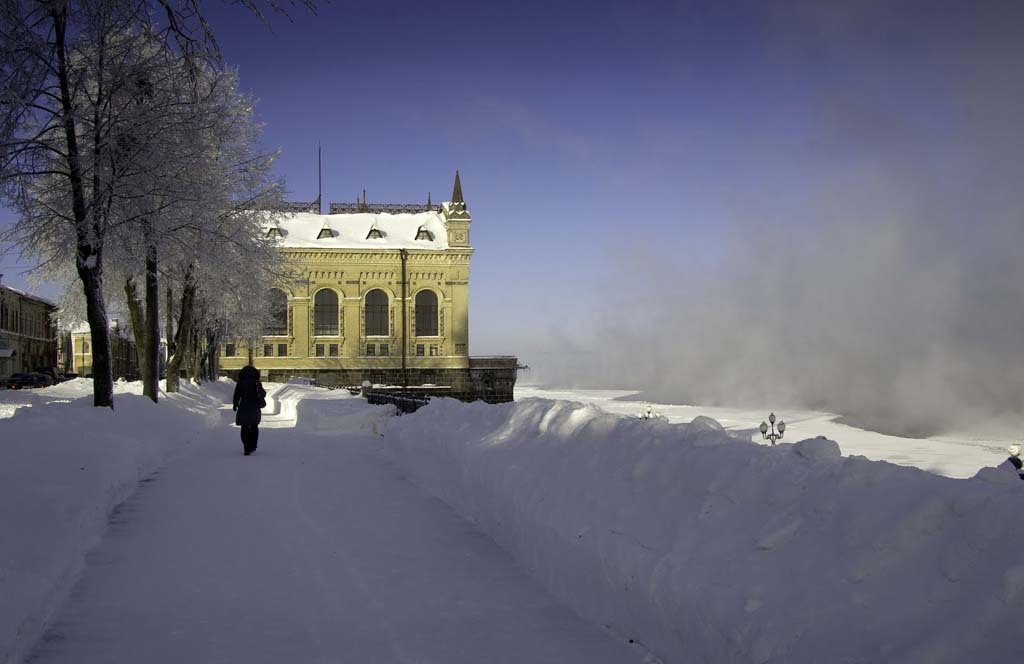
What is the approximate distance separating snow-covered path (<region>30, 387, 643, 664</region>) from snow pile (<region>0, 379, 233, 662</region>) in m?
0.18

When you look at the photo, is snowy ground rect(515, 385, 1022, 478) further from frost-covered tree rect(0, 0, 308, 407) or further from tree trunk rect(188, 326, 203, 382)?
tree trunk rect(188, 326, 203, 382)

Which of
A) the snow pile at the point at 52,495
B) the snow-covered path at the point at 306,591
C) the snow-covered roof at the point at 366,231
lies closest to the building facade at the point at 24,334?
the snow-covered roof at the point at 366,231

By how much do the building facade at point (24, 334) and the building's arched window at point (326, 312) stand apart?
22843 millimetres

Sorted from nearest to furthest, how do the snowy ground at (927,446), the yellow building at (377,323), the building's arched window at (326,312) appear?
the snowy ground at (927,446) → the yellow building at (377,323) → the building's arched window at (326,312)

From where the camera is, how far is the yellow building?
8125 cm

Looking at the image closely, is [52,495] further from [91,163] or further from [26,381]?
[26,381]

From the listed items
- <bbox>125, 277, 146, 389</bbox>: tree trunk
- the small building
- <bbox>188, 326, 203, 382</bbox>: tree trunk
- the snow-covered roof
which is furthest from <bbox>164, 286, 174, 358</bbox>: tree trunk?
the small building

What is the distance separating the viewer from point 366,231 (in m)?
86.7

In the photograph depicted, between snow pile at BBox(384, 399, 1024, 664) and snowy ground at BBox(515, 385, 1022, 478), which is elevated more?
snow pile at BBox(384, 399, 1024, 664)

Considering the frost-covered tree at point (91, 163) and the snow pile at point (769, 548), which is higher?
the frost-covered tree at point (91, 163)

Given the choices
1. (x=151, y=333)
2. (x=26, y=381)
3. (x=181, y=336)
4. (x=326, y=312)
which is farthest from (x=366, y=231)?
(x=151, y=333)

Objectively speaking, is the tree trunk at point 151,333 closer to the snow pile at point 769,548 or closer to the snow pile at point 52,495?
the snow pile at point 52,495

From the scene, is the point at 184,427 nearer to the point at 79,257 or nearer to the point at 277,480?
the point at 79,257

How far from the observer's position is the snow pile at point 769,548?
3664mm
